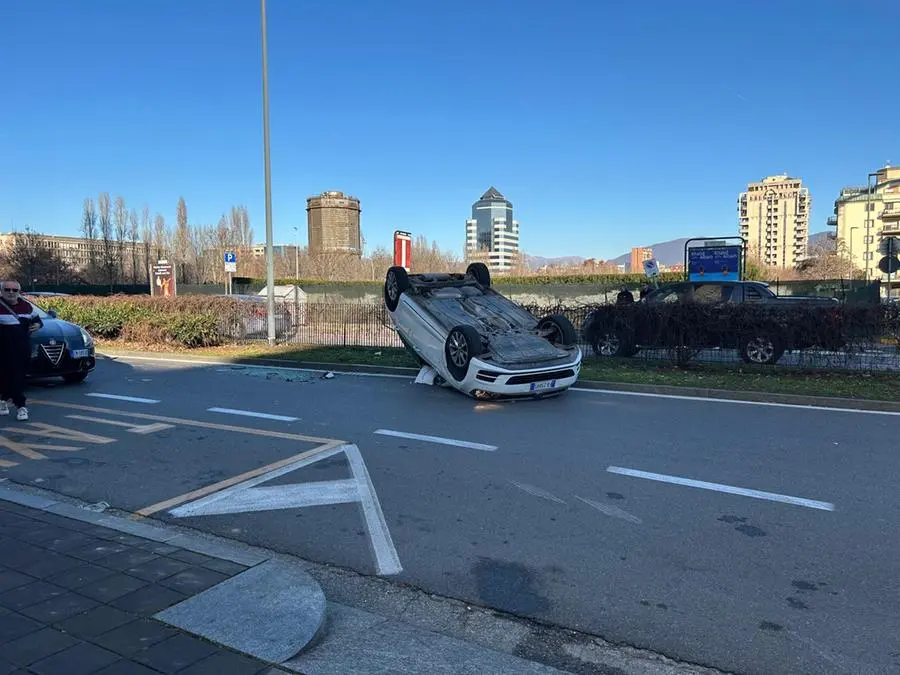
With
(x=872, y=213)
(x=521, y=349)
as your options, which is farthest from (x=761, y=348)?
(x=872, y=213)

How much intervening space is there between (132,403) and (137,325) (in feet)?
31.2

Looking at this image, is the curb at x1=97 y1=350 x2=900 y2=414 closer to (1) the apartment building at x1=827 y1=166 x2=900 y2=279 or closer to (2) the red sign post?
(2) the red sign post

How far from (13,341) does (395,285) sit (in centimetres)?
584

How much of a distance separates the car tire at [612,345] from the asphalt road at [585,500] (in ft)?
12.6

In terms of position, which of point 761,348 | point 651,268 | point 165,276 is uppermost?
point 165,276

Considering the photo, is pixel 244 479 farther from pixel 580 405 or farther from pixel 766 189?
pixel 766 189

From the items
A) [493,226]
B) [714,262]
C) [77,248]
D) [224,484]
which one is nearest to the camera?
[224,484]

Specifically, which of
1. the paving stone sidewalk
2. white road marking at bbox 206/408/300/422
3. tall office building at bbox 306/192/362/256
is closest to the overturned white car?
white road marking at bbox 206/408/300/422

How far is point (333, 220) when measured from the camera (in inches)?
3780

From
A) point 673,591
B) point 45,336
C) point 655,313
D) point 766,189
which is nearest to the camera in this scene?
point 673,591

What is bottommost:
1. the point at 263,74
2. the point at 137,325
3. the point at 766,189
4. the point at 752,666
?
the point at 752,666

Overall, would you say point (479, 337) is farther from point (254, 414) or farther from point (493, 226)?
point (493, 226)

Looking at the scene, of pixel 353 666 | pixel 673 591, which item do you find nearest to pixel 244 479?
pixel 353 666

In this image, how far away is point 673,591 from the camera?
3.72 meters
